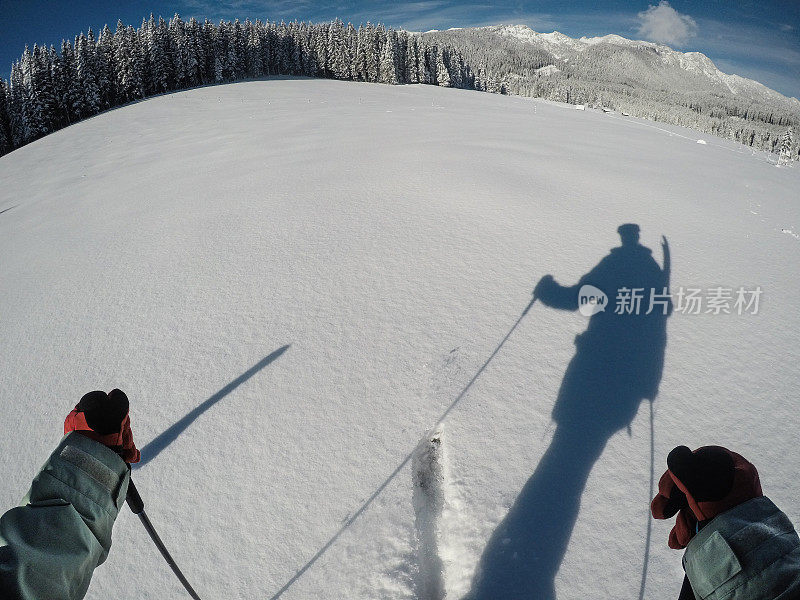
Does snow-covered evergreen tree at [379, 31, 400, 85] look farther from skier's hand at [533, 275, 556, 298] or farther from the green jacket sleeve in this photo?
the green jacket sleeve

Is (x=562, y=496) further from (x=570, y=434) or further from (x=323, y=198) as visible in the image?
(x=323, y=198)

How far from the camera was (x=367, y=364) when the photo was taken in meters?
3.79

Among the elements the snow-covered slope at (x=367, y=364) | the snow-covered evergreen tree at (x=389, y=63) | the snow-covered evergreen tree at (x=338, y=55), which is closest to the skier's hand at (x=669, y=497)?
the snow-covered slope at (x=367, y=364)

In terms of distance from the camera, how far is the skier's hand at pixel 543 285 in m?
4.82

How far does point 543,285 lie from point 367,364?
106 inches

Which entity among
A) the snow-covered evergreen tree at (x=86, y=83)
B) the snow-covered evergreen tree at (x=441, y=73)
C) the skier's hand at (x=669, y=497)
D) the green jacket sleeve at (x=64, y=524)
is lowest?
the skier's hand at (x=669, y=497)

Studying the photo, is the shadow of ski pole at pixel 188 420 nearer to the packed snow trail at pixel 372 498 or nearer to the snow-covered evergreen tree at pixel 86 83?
the packed snow trail at pixel 372 498

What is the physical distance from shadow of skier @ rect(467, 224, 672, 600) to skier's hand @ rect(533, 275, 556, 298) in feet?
0.04

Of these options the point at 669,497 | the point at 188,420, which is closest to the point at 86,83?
the point at 188,420

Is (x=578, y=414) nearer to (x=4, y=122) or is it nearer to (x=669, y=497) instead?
(x=669, y=497)

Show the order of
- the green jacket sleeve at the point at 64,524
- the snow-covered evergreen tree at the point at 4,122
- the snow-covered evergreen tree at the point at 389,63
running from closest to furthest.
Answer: the green jacket sleeve at the point at 64,524
the snow-covered evergreen tree at the point at 4,122
the snow-covered evergreen tree at the point at 389,63

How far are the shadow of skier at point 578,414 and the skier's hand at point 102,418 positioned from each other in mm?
2214

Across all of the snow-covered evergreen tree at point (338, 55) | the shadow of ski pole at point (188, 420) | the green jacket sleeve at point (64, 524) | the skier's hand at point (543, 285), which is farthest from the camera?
the snow-covered evergreen tree at point (338, 55)

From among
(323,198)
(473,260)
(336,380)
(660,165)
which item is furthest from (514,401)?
(660,165)
